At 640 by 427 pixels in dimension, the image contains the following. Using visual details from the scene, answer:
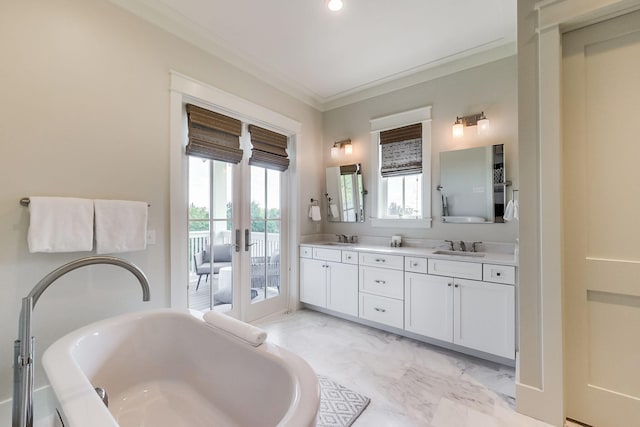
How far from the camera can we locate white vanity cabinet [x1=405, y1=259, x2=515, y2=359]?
2133 mm

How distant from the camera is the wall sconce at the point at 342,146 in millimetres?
3613

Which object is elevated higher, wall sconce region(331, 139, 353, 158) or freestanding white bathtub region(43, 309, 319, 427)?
wall sconce region(331, 139, 353, 158)

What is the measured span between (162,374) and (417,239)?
8.61 feet

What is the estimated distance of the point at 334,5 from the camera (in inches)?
82.0

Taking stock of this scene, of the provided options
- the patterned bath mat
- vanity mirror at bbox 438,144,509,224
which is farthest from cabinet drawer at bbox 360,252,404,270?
the patterned bath mat

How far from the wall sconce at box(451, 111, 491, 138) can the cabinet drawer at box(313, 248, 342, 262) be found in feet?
5.76

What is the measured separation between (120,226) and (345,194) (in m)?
2.48

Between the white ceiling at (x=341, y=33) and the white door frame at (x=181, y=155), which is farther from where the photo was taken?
the white door frame at (x=181, y=155)

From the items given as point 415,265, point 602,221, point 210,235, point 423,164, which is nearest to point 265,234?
point 210,235

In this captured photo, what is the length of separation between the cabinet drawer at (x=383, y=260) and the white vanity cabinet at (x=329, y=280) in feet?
0.45

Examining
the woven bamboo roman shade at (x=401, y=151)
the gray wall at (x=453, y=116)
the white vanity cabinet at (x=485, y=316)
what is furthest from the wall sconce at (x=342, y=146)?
the white vanity cabinet at (x=485, y=316)

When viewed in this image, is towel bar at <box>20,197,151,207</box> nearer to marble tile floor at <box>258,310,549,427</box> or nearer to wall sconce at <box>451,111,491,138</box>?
marble tile floor at <box>258,310,549,427</box>

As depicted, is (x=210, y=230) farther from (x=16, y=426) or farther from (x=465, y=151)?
(x=465, y=151)

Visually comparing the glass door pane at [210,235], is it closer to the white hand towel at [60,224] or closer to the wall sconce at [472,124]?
the white hand towel at [60,224]
